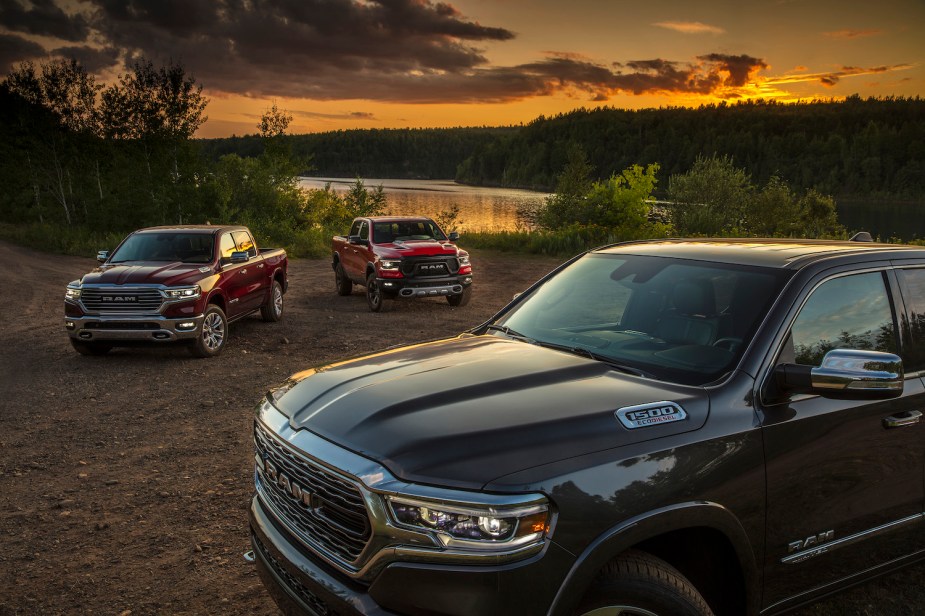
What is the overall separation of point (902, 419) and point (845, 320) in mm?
517

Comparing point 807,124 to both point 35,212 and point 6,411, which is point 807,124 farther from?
point 6,411

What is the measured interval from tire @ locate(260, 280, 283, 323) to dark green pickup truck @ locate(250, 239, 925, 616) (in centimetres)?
1053

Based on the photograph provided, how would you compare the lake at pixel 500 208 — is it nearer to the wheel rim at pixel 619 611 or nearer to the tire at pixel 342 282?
the tire at pixel 342 282

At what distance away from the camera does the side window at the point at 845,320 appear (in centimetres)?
308

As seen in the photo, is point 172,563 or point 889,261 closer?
point 889,261

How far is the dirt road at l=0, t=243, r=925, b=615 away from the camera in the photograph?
405 centimetres

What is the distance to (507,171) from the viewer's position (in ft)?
Result: 445

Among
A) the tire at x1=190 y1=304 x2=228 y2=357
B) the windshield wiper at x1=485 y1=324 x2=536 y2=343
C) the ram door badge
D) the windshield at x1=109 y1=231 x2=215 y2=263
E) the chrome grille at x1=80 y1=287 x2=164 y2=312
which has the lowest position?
the tire at x1=190 y1=304 x2=228 y2=357

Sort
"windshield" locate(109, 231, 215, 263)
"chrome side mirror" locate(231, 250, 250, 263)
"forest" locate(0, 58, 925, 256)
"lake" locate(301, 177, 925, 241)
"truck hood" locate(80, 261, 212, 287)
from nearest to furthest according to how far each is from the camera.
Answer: "truck hood" locate(80, 261, 212, 287) < "windshield" locate(109, 231, 215, 263) < "chrome side mirror" locate(231, 250, 250, 263) < "forest" locate(0, 58, 925, 256) < "lake" locate(301, 177, 925, 241)

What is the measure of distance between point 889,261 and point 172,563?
176 inches

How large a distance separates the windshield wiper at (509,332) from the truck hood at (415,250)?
35.8 ft

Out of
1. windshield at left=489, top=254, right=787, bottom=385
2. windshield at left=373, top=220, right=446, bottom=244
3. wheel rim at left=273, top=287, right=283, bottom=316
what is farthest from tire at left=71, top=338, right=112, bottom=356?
windshield at left=489, top=254, right=787, bottom=385

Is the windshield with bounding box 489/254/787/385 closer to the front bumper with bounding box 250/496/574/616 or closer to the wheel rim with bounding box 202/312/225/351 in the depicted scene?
the front bumper with bounding box 250/496/574/616

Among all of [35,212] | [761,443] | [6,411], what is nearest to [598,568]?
[761,443]
